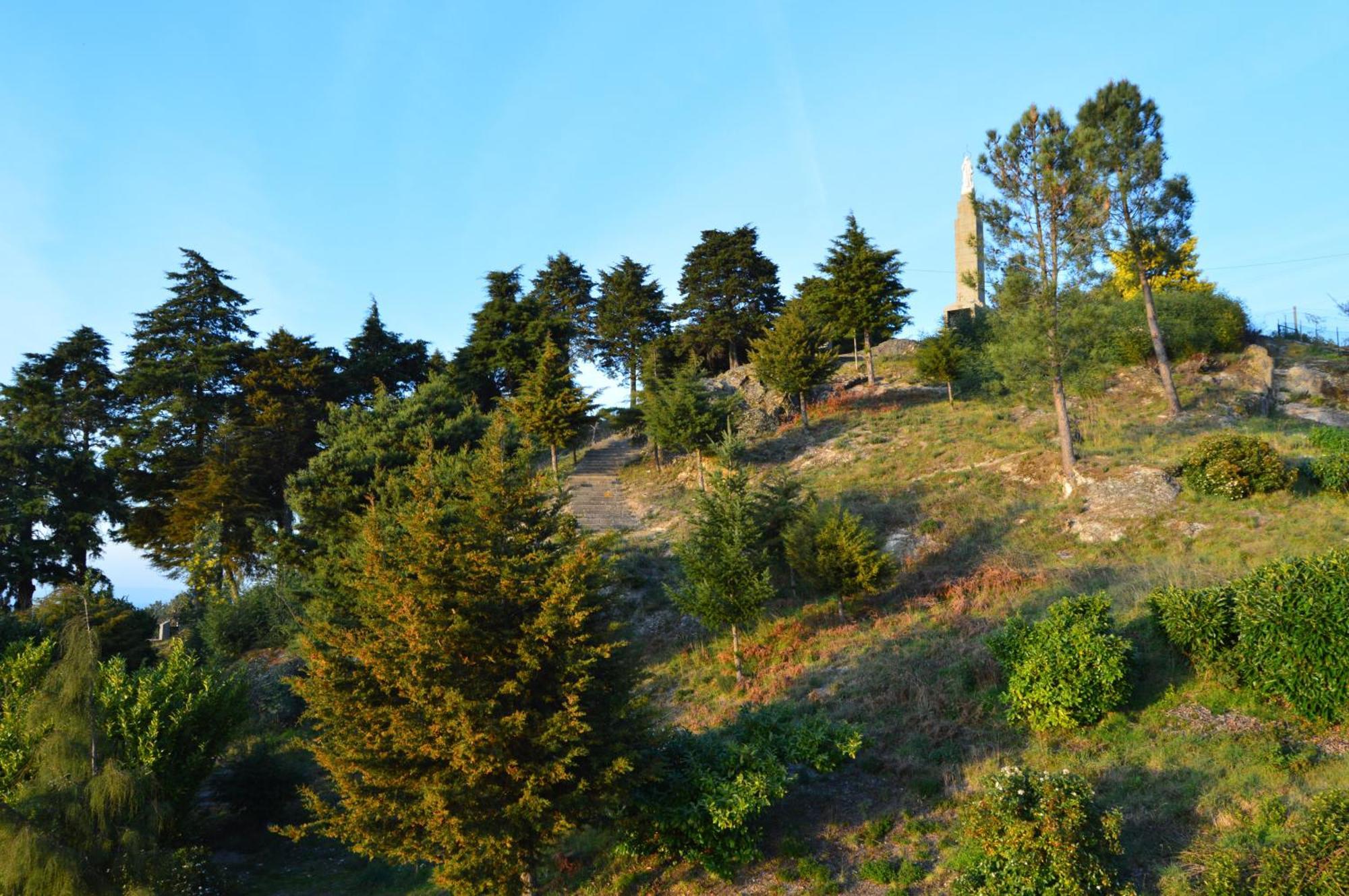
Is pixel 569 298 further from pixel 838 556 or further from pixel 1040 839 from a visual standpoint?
pixel 1040 839

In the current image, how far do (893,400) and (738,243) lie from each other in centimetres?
1646

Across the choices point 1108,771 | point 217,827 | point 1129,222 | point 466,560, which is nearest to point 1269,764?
point 1108,771

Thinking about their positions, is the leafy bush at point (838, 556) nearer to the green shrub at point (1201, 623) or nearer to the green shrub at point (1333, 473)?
the green shrub at point (1201, 623)

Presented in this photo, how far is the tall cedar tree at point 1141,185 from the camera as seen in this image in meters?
28.5

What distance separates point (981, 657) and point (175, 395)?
35.8 metres

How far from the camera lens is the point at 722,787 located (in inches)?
408

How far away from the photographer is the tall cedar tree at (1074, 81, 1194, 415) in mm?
28469

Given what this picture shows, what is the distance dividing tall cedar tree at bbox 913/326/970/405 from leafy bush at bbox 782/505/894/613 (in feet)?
60.6

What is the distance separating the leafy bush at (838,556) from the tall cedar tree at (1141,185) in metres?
17.4

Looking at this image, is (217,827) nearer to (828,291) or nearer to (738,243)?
(828,291)

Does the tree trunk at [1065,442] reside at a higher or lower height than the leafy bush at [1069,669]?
higher

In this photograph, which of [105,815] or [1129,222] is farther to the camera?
[1129,222]

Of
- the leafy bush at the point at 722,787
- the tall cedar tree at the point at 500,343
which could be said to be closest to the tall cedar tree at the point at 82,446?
the tall cedar tree at the point at 500,343

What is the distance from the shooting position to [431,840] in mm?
9641
